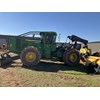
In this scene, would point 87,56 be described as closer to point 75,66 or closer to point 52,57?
point 75,66

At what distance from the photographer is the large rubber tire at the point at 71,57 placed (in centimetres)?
1388

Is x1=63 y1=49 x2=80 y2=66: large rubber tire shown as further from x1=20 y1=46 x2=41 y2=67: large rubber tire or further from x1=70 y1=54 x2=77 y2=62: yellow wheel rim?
x1=20 y1=46 x2=41 y2=67: large rubber tire

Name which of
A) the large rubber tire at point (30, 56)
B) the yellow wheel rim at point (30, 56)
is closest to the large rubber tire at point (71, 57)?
the large rubber tire at point (30, 56)

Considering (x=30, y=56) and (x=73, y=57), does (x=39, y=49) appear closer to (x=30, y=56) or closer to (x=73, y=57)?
(x=30, y=56)

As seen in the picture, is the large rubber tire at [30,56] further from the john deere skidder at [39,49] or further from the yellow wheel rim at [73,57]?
the yellow wheel rim at [73,57]

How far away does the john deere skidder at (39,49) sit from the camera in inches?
499

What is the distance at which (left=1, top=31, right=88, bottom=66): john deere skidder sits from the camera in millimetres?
12680

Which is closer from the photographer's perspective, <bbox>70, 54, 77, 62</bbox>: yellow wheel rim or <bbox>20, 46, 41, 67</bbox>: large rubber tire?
<bbox>20, 46, 41, 67</bbox>: large rubber tire

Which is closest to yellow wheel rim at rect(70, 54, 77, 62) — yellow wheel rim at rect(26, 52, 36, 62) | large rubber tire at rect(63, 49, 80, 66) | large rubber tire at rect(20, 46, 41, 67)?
large rubber tire at rect(63, 49, 80, 66)

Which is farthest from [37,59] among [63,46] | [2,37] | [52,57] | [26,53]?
[2,37]

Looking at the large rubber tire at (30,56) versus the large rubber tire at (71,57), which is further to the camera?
the large rubber tire at (71,57)

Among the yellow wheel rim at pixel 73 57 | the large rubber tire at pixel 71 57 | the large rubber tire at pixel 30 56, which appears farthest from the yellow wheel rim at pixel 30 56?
the yellow wheel rim at pixel 73 57

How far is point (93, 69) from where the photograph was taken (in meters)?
11.7

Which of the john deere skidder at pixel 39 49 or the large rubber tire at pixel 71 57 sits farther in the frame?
the large rubber tire at pixel 71 57
